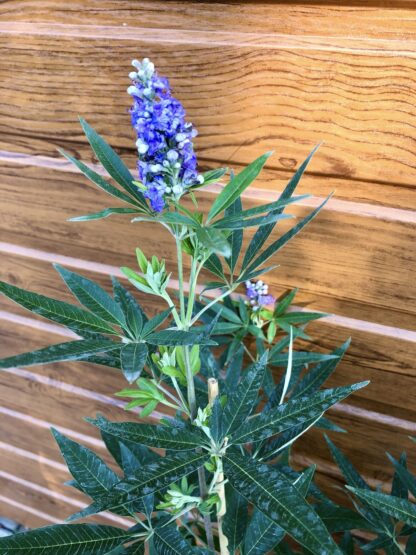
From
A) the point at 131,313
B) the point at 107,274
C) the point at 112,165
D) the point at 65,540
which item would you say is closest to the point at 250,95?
the point at 112,165

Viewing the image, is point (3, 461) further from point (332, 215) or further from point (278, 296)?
point (332, 215)

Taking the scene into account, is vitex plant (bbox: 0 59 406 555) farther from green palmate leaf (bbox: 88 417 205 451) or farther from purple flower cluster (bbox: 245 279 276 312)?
purple flower cluster (bbox: 245 279 276 312)

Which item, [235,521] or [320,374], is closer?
[235,521]

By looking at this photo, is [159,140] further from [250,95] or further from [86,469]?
[86,469]

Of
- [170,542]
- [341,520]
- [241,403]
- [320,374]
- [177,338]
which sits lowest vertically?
[341,520]

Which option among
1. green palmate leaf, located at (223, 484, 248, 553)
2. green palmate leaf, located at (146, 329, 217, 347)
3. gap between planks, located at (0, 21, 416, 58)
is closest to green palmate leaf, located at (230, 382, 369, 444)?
green palmate leaf, located at (146, 329, 217, 347)

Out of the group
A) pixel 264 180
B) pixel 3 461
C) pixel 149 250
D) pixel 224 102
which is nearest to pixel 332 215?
pixel 264 180
